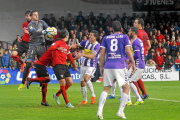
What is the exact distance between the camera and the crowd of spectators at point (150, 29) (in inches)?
1075

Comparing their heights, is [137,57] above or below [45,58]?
below

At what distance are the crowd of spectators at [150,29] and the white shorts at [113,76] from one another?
1712 cm

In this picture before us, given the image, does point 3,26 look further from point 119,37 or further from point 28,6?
point 119,37

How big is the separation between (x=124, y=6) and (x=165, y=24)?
4.49 metres

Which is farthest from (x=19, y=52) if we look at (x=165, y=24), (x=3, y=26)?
(x=165, y=24)

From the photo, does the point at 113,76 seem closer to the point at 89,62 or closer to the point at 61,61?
the point at 61,61

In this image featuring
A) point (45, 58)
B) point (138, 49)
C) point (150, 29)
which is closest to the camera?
point (45, 58)

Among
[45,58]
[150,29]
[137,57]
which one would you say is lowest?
[137,57]

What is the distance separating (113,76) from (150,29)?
22355mm

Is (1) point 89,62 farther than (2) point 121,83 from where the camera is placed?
Yes

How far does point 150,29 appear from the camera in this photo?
30.2m

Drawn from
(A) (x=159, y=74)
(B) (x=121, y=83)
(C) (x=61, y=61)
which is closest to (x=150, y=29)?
(A) (x=159, y=74)

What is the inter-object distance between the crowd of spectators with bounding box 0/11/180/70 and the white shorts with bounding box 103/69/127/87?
1712cm

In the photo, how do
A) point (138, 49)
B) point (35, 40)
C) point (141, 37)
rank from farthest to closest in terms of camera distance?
point (141, 37), point (35, 40), point (138, 49)
